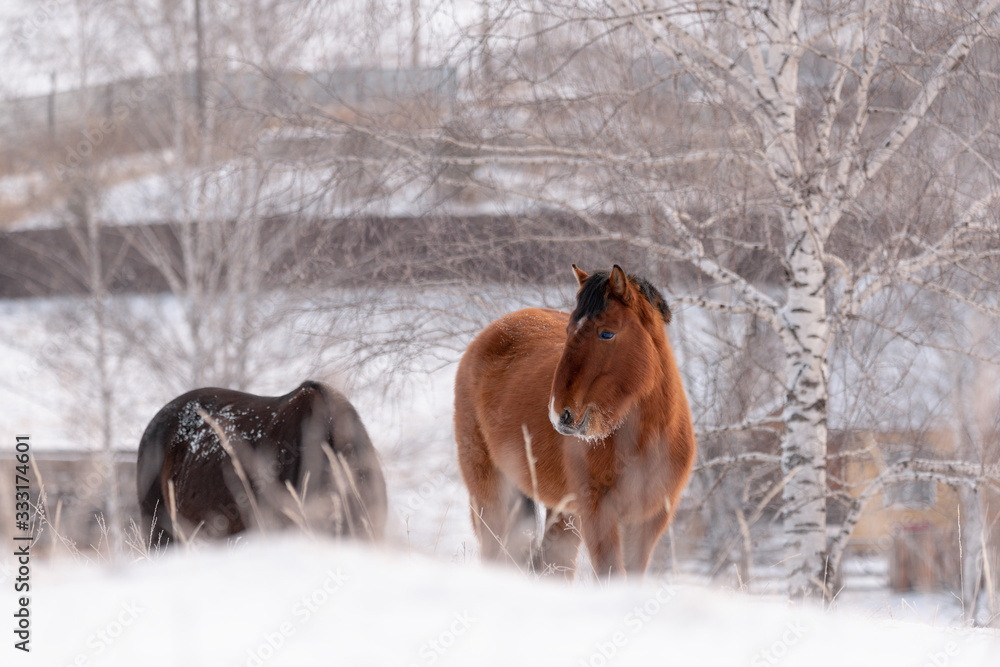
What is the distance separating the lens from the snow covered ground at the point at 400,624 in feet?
4.37

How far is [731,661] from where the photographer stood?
4.49 ft

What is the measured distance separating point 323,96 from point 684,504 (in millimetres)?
6534

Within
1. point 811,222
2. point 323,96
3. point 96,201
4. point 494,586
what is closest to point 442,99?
point 323,96
